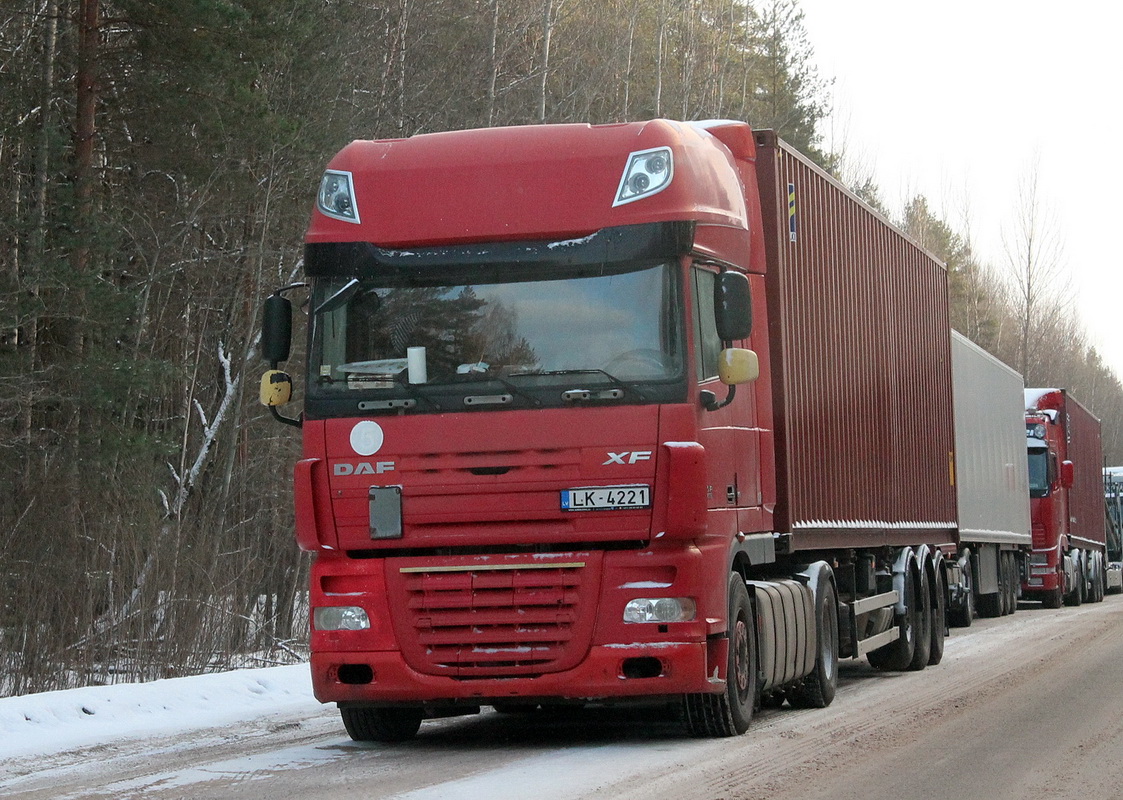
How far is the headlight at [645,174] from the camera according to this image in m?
8.92

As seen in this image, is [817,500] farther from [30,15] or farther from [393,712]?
[30,15]

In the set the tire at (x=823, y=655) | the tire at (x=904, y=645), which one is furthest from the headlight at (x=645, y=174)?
the tire at (x=904, y=645)

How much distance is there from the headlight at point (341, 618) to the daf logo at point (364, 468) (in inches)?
30.2

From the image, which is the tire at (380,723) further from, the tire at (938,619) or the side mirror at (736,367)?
the tire at (938,619)

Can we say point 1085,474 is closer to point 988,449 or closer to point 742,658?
point 988,449

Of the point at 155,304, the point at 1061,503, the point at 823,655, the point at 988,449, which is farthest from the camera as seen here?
the point at 1061,503

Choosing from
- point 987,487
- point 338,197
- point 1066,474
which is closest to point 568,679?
point 338,197

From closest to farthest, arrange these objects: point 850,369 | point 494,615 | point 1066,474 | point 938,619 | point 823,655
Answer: point 494,615 < point 823,655 < point 850,369 < point 938,619 < point 1066,474

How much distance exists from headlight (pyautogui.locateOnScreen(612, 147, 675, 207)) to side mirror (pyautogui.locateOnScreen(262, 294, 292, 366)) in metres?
2.07

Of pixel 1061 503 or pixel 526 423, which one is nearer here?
pixel 526 423

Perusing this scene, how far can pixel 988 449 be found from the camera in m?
21.6

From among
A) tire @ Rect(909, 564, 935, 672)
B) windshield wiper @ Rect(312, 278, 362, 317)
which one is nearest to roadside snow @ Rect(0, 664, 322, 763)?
windshield wiper @ Rect(312, 278, 362, 317)

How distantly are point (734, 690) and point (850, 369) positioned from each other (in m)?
4.38

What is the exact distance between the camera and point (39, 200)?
2009 cm
